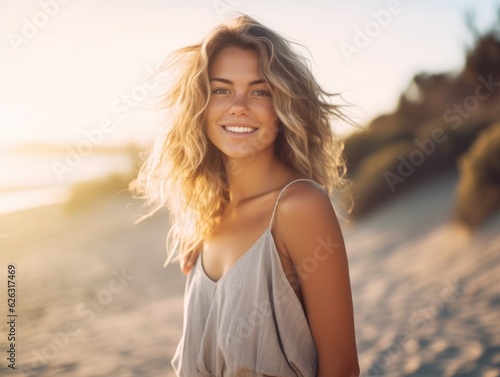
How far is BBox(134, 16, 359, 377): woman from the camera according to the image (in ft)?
6.09

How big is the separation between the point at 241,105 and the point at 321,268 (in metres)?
0.64

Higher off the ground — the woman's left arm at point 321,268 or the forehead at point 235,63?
the forehead at point 235,63

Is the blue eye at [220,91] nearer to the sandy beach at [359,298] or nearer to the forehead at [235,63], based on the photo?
the forehead at [235,63]

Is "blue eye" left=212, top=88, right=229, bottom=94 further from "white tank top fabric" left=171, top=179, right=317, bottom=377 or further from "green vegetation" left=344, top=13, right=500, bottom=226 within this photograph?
"green vegetation" left=344, top=13, right=500, bottom=226

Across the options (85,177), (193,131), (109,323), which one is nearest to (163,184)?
(193,131)

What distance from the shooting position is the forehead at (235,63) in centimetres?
212

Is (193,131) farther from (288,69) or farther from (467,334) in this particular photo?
(467,334)

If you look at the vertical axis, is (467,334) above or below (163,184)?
below

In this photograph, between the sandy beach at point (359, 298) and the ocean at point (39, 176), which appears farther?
the ocean at point (39, 176)

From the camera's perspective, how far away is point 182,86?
2340 mm

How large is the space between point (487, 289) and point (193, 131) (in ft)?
14.8

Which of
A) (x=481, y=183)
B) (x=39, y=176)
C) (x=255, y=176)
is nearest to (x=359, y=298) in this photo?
(x=481, y=183)

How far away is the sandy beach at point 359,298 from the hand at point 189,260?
2633 mm

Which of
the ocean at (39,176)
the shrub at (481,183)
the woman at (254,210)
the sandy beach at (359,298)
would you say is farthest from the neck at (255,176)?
the ocean at (39,176)
